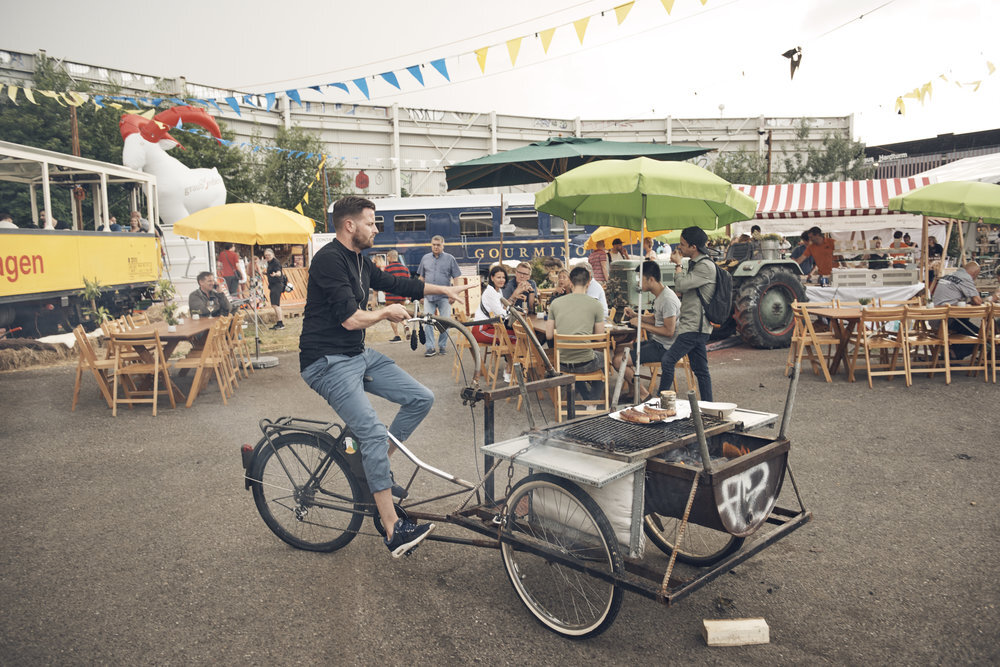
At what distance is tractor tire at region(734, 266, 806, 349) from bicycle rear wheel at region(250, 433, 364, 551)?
801 centimetres

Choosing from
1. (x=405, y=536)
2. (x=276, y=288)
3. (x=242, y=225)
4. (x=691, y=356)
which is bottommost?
(x=405, y=536)

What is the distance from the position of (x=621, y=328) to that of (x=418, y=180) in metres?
34.9

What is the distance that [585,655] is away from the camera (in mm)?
2711

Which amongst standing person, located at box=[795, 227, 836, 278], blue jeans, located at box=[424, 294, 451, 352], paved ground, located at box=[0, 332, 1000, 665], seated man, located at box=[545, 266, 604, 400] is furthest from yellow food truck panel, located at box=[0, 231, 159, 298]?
standing person, located at box=[795, 227, 836, 278]

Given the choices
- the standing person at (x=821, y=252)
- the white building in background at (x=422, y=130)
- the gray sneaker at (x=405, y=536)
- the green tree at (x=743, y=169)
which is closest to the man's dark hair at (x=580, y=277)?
the gray sneaker at (x=405, y=536)

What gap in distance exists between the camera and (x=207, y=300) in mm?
9062

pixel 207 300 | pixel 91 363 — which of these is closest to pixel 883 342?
pixel 207 300

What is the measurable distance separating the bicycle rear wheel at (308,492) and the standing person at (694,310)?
3.46m

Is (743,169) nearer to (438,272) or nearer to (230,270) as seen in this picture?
(230,270)

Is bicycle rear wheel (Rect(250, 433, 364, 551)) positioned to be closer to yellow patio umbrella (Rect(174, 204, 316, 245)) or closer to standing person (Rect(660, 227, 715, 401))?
standing person (Rect(660, 227, 715, 401))

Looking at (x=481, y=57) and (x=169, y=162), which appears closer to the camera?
(x=481, y=57)

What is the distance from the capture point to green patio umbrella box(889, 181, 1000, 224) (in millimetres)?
8250

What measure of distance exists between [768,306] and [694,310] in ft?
16.5

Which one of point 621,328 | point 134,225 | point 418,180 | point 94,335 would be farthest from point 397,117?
point 621,328
